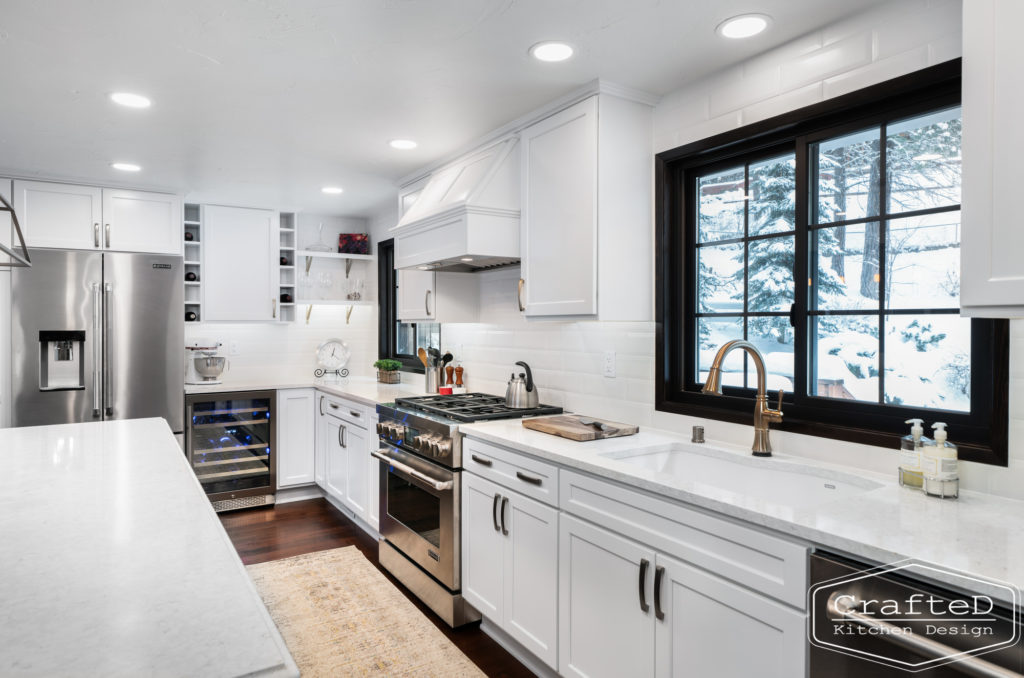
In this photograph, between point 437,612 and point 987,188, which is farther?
point 437,612

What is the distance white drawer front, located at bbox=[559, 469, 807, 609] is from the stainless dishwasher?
0.21 feet

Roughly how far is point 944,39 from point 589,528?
72.1 inches

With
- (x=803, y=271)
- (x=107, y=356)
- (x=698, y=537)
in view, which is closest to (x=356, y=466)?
(x=107, y=356)

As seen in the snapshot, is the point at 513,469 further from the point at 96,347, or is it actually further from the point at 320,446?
the point at 96,347

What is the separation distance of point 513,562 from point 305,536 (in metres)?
2.17

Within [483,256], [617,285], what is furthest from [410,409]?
[617,285]

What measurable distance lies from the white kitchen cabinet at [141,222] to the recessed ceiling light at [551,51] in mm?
3357

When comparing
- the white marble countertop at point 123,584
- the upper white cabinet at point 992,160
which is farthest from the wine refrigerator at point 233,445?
the upper white cabinet at point 992,160

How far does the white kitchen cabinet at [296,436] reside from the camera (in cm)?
477

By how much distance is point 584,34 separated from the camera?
2109mm

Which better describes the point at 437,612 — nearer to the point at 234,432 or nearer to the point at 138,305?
the point at 234,432

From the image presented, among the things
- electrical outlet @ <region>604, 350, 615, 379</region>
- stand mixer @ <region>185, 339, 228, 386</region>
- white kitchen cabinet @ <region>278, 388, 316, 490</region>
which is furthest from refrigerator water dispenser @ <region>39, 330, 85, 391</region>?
electrical outlet @ <region>604, 350, 615, 379</region>

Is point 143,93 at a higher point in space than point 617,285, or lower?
higher

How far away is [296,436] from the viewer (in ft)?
15.8
